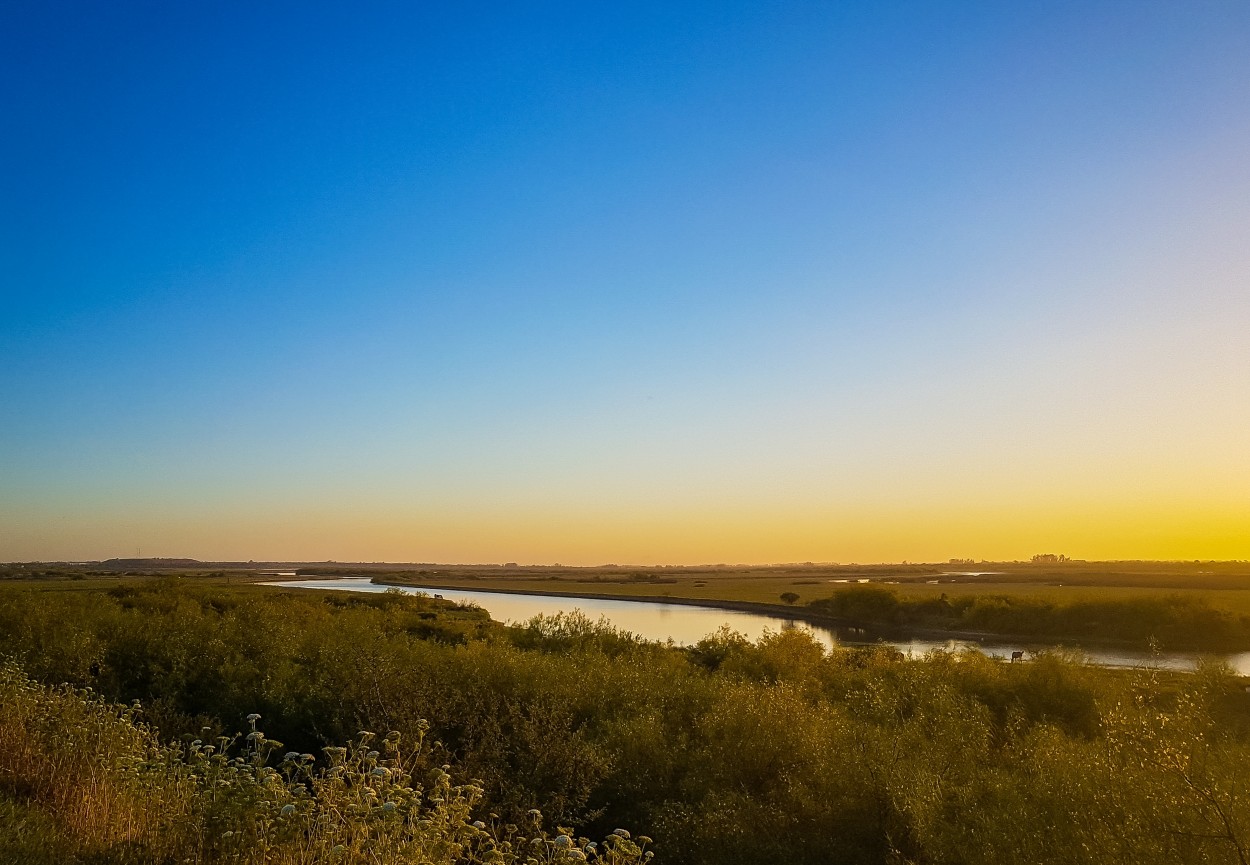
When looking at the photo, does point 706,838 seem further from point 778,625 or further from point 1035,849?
point 778,625

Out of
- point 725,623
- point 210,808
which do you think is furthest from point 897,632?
point 210,808

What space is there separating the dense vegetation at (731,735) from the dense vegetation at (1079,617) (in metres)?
29.5

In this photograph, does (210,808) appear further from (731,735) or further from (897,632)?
(897,632)

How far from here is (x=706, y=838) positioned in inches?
358

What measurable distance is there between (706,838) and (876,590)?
63285 mm

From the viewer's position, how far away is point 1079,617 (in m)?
50.9

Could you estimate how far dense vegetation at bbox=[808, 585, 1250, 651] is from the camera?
146 ft

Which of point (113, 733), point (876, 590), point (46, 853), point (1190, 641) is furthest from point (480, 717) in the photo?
point (876, 590)

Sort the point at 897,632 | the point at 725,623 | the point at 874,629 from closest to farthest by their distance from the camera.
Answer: the point at 897,632 → the point at 725,623 → the point at 874,629

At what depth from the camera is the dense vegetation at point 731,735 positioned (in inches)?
279

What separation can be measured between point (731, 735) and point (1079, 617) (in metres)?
48.0

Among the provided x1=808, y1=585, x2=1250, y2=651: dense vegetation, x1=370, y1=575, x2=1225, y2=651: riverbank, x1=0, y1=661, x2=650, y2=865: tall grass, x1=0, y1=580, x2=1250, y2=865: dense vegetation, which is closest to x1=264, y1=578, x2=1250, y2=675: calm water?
x1=370, y1=575, x2=1225, y2=651: riverbank

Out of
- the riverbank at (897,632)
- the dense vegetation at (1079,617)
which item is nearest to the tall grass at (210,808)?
the riverbank at (897,632)

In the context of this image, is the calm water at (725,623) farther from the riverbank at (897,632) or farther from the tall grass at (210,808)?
the tall grass at (210,808)
